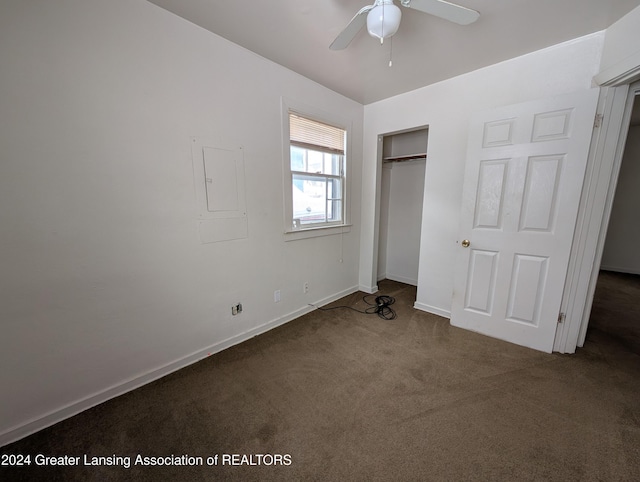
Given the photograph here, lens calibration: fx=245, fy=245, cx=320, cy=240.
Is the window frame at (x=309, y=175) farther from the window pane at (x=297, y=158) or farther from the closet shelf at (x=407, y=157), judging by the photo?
the closet shelf at (x=407, y=157)

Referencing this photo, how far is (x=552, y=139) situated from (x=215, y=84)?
2671 millimetres

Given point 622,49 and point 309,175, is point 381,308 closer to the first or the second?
point 309,175

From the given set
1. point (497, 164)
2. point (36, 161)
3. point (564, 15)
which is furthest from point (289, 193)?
point (564, 15)

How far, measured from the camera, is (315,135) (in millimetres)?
2660

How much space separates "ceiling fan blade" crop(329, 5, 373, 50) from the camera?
1.30 metres

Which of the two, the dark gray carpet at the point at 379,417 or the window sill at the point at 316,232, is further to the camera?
the window sill at the point at 316,232

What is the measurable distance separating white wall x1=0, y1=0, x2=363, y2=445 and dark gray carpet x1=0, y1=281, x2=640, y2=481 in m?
0.29

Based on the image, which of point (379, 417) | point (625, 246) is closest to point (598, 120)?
point (379, 417)

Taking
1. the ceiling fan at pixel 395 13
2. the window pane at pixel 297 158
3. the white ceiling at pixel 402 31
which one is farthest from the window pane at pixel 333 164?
the ceiling fan at pixel 395 13

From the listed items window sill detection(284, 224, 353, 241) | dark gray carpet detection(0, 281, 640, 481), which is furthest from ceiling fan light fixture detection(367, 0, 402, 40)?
dark gray carpet detection(0, 281, 640, 481)

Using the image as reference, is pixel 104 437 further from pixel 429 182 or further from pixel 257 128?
pixel 429 182

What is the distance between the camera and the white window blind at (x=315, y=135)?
Answer: 2.47 m

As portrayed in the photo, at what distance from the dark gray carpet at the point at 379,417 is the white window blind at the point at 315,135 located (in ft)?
6.66

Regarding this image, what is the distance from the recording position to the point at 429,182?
2.71 metres
